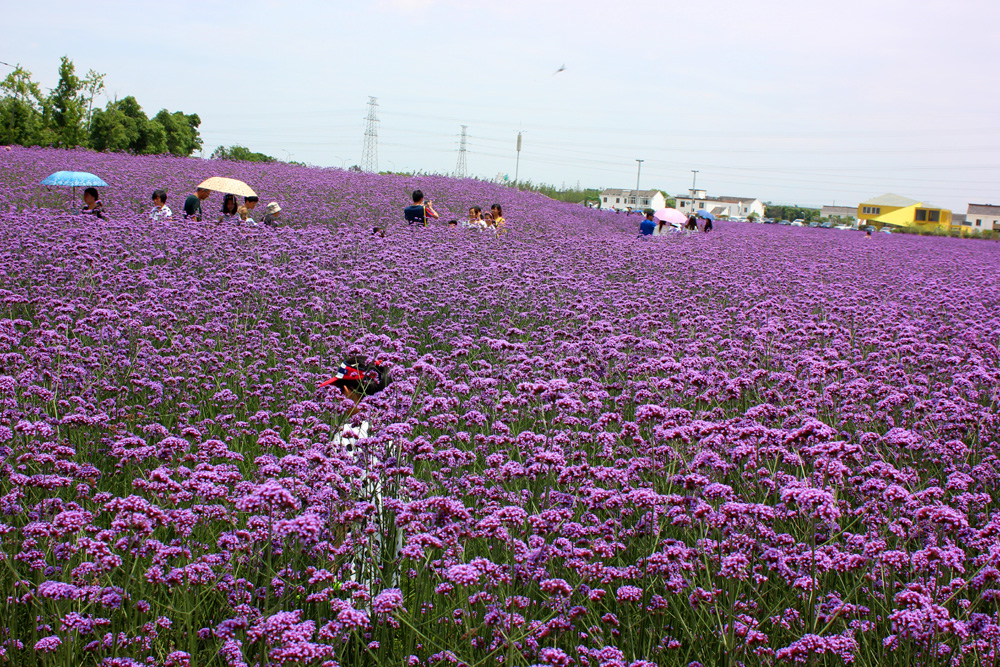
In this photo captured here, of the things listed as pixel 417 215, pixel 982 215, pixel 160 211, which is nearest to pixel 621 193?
pixel 982 215

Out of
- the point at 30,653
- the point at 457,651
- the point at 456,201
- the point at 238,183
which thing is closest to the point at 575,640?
the point at 457,651

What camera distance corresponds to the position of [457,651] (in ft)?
8.80

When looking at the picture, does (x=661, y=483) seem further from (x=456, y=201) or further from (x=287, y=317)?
(x=456, y=201)

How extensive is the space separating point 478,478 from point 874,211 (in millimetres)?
154812

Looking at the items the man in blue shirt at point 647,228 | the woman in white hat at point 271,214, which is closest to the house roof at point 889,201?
the man in blue shirt at point 647,228

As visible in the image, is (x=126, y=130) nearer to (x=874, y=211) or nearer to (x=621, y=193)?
(x=874, y=211)

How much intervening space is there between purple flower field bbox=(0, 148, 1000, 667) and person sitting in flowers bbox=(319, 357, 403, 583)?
42 millimetres

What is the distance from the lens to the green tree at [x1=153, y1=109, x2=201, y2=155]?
174 feet

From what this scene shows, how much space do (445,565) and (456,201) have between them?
21869mm

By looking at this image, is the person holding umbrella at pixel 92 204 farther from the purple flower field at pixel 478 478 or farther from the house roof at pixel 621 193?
the house roof at pixel 621 193

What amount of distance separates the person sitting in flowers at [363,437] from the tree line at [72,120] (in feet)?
130

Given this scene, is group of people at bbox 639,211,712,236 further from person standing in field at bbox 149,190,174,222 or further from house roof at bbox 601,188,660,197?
house roof at bbox 601,188,660,197

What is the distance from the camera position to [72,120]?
42.9 meters

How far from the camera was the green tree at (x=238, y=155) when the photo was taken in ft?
99.1
